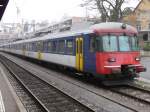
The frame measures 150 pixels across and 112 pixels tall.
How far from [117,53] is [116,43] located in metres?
0.50

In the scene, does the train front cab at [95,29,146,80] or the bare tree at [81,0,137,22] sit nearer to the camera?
the train front cab at [95,29,146,80]

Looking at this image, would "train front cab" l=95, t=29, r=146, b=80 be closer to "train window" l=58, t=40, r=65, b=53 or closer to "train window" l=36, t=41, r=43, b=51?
"train window" l=58, t=40, r=65, b=53

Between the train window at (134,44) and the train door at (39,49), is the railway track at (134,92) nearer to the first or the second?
the train window at (134,44)

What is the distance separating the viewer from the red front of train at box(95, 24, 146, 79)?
1669 cm

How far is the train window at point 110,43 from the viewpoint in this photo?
16906mm

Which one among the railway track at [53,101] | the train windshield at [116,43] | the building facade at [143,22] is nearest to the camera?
the railway track at [53,101]

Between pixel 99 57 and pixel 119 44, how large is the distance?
117 cm

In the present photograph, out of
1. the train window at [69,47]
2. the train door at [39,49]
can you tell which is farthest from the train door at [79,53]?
the train door at [39,49]

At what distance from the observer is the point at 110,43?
17109 mm

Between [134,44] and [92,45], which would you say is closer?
[92,45]

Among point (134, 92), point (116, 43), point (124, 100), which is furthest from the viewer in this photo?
point (116, 43)

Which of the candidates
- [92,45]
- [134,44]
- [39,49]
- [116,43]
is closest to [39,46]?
[39,49]

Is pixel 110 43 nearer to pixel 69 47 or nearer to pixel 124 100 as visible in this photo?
pixel 124 100

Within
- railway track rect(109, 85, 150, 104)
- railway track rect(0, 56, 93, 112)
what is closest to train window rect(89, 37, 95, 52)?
railway track rect(109, 85, 150, 104)
